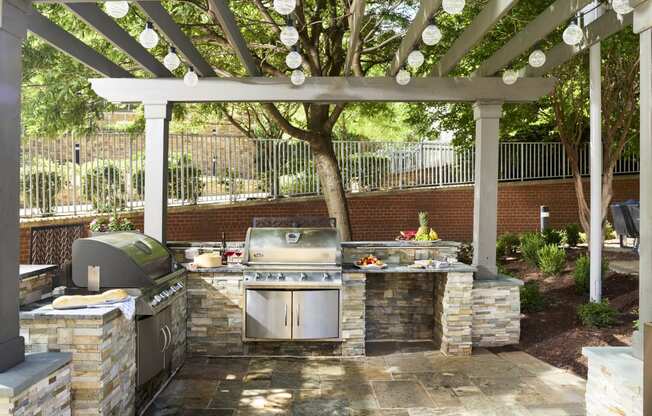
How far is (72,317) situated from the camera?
3389mm

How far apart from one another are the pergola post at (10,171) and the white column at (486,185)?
475 cm

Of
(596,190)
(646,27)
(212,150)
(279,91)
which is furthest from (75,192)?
(646,27)

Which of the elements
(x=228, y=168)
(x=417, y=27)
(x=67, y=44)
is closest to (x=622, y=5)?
(x=417, y=27)

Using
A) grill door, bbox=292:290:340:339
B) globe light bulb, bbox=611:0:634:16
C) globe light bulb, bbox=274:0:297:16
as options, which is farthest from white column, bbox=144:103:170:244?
globe light bulb, bbox=611:0:634:16

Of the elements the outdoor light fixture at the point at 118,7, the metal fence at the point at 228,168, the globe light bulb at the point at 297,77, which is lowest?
the metal fence at the point at 228,168

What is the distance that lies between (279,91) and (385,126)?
998 cm

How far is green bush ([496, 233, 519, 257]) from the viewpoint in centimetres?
1120

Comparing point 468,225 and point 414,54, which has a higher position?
point 414,54

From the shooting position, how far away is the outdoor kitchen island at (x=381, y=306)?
18.8 feet

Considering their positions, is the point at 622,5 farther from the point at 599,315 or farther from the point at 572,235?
the point at 572,235

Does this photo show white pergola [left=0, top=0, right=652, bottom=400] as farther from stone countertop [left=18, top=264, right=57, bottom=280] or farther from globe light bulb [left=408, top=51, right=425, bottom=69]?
stone countertop [left=18, top=264, right=57, bottom=280]

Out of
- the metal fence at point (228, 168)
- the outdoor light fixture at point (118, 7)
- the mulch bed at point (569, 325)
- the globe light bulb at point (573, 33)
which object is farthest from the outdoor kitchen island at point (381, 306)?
the metal fence at point (228, 168)

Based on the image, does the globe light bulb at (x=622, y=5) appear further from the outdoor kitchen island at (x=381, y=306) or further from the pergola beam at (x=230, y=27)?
the outdoor kitchen island at (x=381, y=306)

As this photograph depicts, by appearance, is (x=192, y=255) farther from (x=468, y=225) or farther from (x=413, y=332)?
(x=468, y=225)
